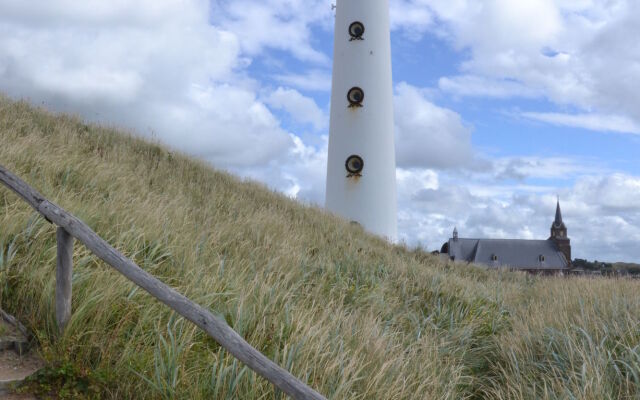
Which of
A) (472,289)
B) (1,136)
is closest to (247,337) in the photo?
(1,136)

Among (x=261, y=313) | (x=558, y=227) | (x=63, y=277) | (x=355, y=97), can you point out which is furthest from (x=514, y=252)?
(x=63, y=277)

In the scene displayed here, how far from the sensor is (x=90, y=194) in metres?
8.52

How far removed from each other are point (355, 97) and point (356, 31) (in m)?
2.29

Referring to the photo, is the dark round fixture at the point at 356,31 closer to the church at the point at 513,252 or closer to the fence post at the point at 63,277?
the fence post at the point at 63,277

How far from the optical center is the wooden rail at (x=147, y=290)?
3.45 m

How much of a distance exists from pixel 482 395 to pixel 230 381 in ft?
11.5

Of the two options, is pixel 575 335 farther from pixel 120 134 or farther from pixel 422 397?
pixel 120 134

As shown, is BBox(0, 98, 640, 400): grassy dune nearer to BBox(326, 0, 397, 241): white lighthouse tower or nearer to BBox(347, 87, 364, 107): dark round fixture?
BBox(326, 0, 397, 241): white lighthouse tower

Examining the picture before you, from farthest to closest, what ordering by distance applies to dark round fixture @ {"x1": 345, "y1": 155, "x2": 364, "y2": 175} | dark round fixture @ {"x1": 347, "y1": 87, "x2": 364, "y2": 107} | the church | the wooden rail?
the church
dark round fixture @ {"x1": 347, "y1": 87, "x2": 364, "y2": 107}
dark round fixture @ {"x1": 345, "y1": 155, "x2": 364, "y2": 175}
the wooden rail

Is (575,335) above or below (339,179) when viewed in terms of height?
below

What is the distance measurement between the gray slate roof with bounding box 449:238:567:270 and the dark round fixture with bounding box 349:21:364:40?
37.1 metres

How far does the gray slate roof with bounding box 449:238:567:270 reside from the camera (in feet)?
179

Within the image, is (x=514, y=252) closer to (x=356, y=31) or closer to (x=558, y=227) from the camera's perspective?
(x=558, y=227)

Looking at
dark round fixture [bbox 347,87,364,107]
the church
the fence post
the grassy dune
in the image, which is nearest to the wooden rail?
the fence post
